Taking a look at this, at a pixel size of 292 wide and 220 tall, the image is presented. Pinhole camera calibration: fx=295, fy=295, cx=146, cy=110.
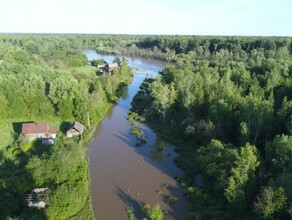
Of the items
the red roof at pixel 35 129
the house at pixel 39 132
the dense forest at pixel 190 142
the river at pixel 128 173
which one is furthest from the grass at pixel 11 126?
the river at pixel 128 173

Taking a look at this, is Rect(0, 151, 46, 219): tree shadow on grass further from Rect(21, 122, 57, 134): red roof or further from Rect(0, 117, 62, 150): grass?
Rect(21, 122, 57, 134): red roof

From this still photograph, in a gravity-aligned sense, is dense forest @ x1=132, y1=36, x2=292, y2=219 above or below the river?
above

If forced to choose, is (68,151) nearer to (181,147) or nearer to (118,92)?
(181,147)

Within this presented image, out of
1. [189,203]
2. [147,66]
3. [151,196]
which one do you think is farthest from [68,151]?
[147,66]

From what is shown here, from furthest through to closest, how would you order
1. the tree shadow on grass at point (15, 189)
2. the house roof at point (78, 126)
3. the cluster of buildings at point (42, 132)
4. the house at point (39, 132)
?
the house roof at point (78, 126) → the house at point (39, 132) → the cluster of buildings at point (42, 132) → the tree shadow on grass at point (15, 189)

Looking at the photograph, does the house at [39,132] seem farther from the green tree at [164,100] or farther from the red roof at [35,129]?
the green tree at [164,100]

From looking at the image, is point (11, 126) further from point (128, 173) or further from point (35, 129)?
point (128, 173)

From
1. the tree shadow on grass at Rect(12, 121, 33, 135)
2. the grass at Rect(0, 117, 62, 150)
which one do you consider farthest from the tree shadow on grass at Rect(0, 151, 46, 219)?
the tree shadow on grass at Rect(12, 121, 33, 135)
